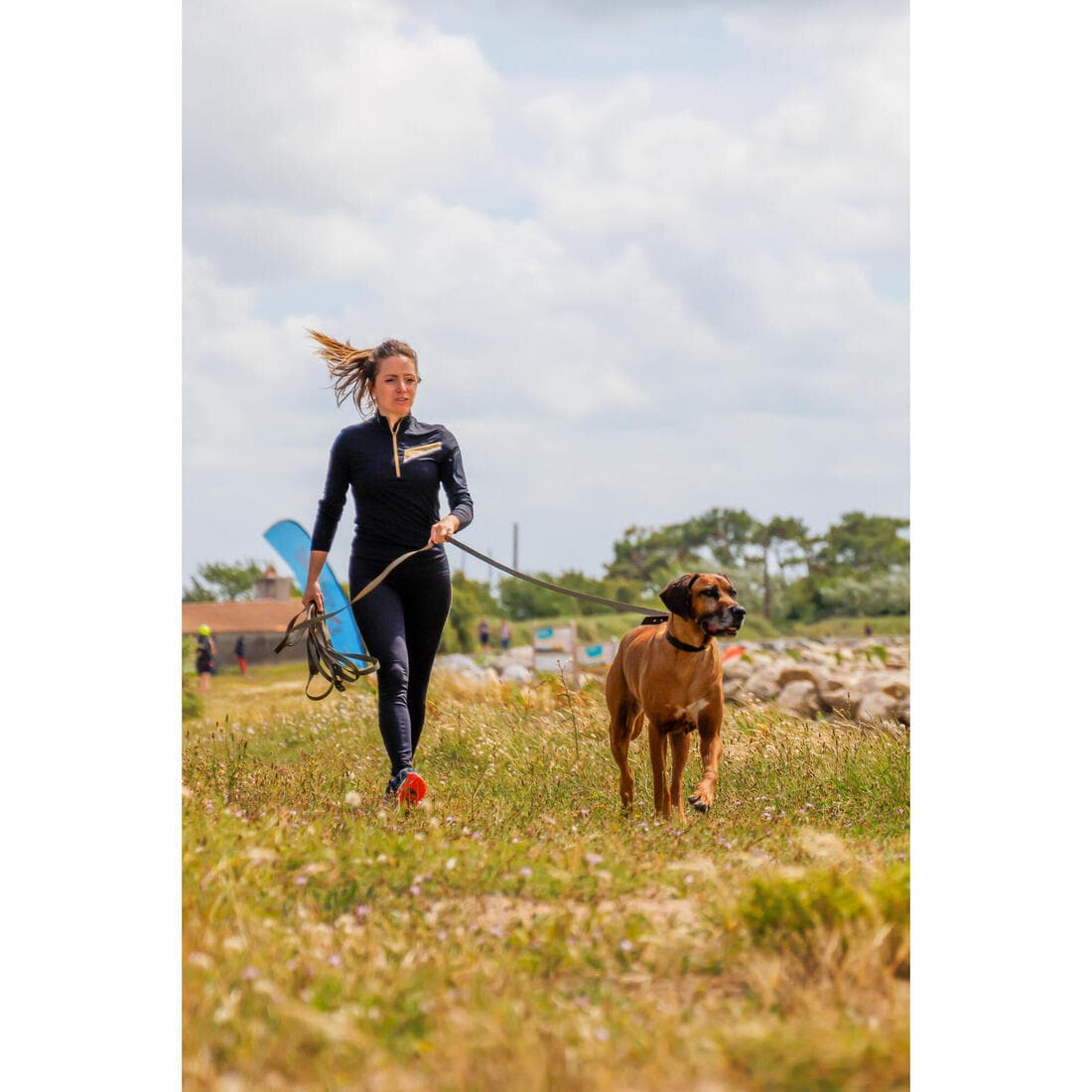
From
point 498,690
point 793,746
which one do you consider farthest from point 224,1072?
point 498,690

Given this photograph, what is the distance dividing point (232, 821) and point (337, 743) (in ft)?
16.6

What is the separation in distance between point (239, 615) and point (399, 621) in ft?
89.6

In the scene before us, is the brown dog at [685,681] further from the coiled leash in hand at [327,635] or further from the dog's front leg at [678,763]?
the coiled leash in hand at [327,635]

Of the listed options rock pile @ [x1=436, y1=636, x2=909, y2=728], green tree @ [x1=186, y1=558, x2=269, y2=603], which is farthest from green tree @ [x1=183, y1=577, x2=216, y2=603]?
rock pile @ [x1=436, y1=636, x2=909, y2=728]

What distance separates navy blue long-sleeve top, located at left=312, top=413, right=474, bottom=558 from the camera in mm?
5797

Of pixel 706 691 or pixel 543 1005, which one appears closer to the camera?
pixel 543 1005

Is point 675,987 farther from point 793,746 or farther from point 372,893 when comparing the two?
point 793,746

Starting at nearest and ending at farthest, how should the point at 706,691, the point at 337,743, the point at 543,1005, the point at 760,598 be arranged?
the point at 543,1005, the point at 706,691, the point at 337,743, the point at 760,598

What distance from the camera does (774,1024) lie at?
3.16 m

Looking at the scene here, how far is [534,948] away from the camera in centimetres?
366

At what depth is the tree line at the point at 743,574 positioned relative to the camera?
3775 centimetres

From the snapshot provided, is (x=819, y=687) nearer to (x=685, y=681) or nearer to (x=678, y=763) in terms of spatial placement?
(x=678, y=763)

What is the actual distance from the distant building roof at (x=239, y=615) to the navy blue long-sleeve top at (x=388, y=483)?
25.8 m

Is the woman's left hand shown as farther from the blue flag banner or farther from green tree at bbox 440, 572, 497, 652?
green tree at bbox 440, 572, 497, 652
